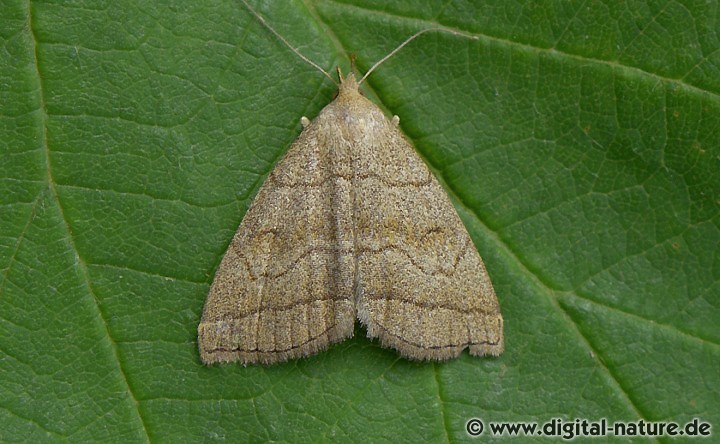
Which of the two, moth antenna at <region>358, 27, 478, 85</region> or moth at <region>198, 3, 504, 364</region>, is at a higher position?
moth antenna at <region>358, 27, 478, 85</region>

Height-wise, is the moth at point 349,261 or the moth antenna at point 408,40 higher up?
the moth antenna at point 408,40

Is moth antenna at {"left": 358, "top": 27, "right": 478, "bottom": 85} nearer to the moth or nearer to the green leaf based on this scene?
the green leaf

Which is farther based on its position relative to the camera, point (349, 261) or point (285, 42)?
point (349, 261)

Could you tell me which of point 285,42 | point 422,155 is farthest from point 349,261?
point 285,42

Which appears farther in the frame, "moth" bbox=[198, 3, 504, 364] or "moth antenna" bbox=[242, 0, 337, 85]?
"moth" bbox=[198, 3, 504, 364]

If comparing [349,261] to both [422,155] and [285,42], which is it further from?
[285,42]

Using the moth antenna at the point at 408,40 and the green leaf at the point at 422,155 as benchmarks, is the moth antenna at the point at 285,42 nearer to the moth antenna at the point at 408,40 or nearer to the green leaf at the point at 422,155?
the green leaf at the point at 422,155

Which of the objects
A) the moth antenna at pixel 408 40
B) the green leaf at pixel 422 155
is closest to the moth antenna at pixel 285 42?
the green leaf at pixel 422 155

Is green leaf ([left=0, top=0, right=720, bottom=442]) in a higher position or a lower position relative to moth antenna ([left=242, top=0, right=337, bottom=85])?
lower

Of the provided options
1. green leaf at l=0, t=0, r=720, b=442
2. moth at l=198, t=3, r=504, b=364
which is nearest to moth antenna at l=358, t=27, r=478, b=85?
green leaf at l=0, t=0, r=720, b=442
